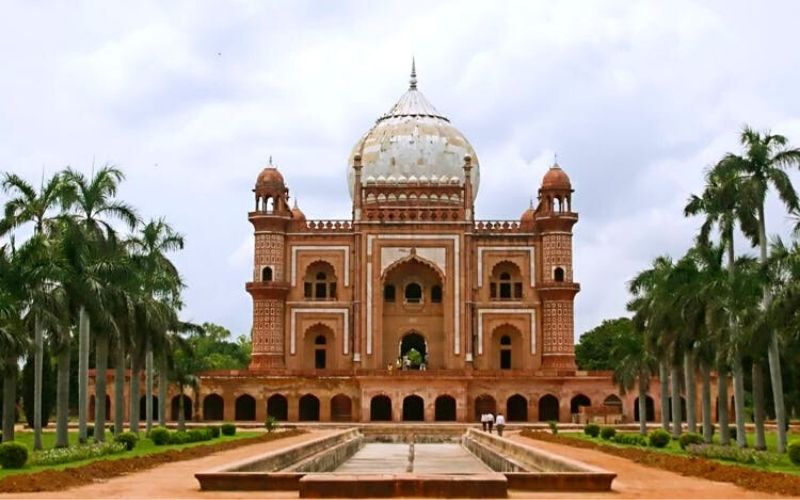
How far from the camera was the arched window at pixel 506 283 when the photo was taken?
5019 cm

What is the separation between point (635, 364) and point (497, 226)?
1561cm

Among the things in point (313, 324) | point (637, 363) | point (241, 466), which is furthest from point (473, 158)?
point (241, 466)

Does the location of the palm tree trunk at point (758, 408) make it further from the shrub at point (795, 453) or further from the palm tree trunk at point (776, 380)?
the shrub at point (795, 453)

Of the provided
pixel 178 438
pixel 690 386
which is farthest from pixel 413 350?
pixel 178 438

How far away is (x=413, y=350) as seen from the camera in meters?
66.3

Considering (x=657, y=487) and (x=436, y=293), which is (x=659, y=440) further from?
(x=436, y=293)

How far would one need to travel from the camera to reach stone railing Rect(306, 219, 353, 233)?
5012 centimetres

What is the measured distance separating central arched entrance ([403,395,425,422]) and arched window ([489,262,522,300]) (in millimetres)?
6277

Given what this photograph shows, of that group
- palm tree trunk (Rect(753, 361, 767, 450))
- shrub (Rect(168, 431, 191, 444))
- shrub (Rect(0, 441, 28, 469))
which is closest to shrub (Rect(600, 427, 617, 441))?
palm tree trunk (Rect(753, 361, 767, 450))

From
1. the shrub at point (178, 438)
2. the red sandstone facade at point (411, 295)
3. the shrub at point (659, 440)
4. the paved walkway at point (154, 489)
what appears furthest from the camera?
the red sandstone facade at point (411, 295)

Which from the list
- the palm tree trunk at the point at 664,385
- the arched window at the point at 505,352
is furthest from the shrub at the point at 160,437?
the arched window at the point at 505,352

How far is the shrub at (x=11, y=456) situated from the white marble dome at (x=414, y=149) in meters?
35.1

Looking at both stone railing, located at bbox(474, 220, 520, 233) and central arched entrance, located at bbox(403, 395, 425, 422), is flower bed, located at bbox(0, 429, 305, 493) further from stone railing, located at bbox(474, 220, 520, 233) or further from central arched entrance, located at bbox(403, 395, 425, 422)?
stone railing, located at bbox(474, 220, 520, 233)

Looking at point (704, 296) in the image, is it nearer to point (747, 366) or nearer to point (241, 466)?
point (747, 366)
